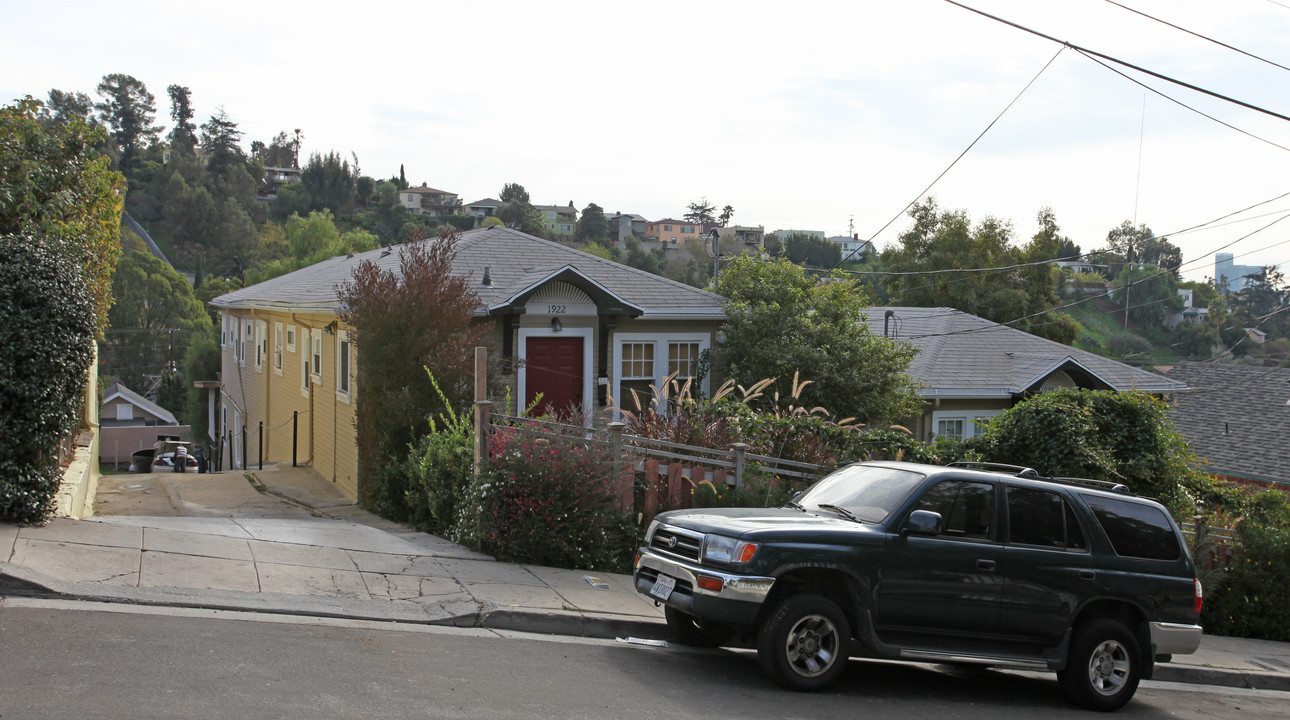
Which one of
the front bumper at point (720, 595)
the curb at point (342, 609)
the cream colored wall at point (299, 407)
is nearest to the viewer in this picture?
the front bumper at point (720, 595)

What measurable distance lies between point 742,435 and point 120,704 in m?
8.16

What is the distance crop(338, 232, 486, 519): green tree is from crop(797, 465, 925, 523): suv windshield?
610 cm

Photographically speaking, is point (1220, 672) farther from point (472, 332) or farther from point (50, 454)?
point (50, 454)

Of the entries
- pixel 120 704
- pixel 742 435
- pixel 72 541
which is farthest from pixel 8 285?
pixel 742 435

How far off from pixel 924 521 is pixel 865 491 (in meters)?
0.86

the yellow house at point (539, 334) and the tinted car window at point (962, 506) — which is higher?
the yellow house at point (539, 334)

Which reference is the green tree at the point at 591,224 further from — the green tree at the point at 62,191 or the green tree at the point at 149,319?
the green tree at the point at 62,191

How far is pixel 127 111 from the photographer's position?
422 ft

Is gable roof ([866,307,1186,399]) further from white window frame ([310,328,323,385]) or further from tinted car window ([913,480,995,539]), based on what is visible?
tinted car window ([913,480,995,539])

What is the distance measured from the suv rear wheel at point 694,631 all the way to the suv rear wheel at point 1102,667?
2699 mm

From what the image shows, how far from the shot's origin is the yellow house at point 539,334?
15828mm

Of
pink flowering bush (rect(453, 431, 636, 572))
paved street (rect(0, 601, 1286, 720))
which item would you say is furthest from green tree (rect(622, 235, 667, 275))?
paved street (rect(0, 601, 1286, 720))

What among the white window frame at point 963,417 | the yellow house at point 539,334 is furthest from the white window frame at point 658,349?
the white window frame at point 963,417

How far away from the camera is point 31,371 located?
795 centimetres
